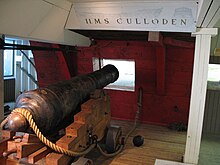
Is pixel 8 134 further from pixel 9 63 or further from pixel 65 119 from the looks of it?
pixel 9 63

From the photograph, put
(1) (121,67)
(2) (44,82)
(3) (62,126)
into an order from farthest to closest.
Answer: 1. (2) (44,82)
2. (1) (121,67)
3. (3) (62,126)

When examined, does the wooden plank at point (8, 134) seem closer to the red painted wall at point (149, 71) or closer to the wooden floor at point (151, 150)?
the wooden floor at point (151, 150)

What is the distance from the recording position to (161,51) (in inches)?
160

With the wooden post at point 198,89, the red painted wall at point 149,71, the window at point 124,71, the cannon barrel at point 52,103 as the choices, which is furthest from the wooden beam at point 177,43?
→ the cannon barrel at point 52,103

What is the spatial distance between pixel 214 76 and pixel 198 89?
2.31 m

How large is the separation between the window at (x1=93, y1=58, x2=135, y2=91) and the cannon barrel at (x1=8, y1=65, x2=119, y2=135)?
2154 mm

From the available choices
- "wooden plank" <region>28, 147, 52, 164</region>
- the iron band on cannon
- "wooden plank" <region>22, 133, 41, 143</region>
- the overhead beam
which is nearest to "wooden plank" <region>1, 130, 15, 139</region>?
the iron band on cannon

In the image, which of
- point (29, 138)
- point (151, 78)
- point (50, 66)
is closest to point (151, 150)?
point (151, 78)

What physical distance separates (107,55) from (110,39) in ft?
1.51

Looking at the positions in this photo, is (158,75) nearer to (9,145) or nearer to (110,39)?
(110,39)

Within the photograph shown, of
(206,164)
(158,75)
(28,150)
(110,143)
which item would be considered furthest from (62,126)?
(158,75)

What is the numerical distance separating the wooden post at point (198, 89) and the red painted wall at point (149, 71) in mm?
1364

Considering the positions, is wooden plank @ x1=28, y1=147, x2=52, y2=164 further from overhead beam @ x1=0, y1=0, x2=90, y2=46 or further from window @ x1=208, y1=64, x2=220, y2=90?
window @ x1=208, y1=64, x2=220, y2=90

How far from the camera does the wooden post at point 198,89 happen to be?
264 centimetres
